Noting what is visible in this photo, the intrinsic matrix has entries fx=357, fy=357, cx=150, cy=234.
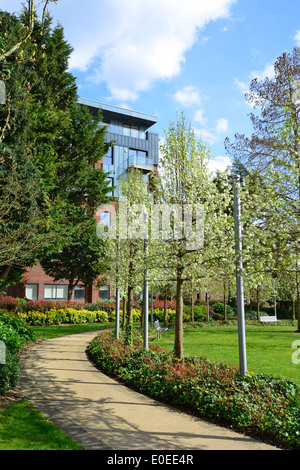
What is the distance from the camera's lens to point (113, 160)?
40938 mm

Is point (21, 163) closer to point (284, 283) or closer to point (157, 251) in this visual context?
point (157, 251)

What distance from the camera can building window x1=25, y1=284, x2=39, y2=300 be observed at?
3544cm

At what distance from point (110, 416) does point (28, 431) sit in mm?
1533

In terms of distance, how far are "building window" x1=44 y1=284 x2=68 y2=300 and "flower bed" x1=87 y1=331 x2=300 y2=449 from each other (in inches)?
1083

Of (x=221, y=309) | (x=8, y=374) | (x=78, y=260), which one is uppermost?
(x=78, y=260)

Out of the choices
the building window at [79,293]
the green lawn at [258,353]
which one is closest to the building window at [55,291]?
the building window at [79,293]

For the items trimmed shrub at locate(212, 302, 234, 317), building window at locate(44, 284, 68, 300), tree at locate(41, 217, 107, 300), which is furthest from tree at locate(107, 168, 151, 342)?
building window at locate(44, 284, 68, 300)

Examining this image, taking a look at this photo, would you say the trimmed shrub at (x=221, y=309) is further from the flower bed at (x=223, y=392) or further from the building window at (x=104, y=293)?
the flower bed at (x=223, y=392)

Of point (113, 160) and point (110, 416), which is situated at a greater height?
point (113, 160)

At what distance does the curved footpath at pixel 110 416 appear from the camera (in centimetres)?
550

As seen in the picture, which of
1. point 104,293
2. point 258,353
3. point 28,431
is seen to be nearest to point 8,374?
point 28,431

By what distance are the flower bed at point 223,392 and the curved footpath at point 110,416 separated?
0.94 ft

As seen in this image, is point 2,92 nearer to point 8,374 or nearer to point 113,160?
point 8,374
